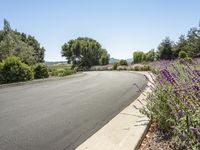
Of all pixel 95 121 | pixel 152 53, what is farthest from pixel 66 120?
pixel 152 53

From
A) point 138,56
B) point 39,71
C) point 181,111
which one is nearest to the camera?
point 181,111

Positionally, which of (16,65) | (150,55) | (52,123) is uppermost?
(150,55)

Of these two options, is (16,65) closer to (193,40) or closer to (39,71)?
(39,71)

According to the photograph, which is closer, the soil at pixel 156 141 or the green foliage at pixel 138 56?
the soil at pixel 156 141

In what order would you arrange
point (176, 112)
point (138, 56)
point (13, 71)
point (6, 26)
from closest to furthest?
point (176, 112) → point (13, 71) → point (6, 26) → point (138, 56)

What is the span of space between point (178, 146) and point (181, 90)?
2.80ft

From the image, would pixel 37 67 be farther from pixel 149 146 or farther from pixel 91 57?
pixel 91 57

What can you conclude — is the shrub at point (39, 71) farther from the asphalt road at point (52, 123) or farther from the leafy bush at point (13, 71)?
the asphalt road at point (52, 123)

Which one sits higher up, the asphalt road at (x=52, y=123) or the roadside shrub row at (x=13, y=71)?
the roadside shrub row at (x=13, y=71)

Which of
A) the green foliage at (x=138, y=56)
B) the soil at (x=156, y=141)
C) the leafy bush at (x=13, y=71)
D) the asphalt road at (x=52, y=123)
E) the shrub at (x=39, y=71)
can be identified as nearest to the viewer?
the soil at (x=156, y=141)

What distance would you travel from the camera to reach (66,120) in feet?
22.7

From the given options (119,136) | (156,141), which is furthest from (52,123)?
(156,141)

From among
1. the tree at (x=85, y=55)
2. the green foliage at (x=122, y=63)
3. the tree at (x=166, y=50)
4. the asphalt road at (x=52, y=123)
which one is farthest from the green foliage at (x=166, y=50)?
the asphalt road at (x=52, y=123)

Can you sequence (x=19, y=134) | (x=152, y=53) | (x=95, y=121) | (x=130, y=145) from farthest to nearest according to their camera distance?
(x=152, y=53)
(x=95, y=121)
(x=19, y=134)
(x=130, y=145)
